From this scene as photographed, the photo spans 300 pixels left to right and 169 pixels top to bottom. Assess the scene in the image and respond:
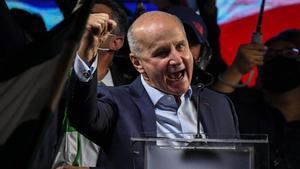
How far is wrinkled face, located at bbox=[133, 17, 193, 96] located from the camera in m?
3.11

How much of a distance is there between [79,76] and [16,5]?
1661 mm

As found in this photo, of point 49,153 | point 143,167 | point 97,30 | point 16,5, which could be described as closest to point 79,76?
point 97,30

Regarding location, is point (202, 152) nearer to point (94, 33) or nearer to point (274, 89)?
point (94, 33)

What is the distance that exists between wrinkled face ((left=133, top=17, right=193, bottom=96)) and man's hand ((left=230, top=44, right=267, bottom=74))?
1029 mm

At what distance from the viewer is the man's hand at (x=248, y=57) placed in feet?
13.6

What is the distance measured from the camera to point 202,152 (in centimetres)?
241

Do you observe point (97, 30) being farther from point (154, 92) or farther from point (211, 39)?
point (211, 39)

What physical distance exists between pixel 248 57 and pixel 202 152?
70.9 inches

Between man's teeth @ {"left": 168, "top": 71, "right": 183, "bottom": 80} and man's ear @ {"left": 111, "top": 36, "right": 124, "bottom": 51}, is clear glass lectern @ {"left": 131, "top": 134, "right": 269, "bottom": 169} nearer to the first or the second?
man's teeth @ {"left": 168, "top": 71, "right": 183, "bottom": 80}

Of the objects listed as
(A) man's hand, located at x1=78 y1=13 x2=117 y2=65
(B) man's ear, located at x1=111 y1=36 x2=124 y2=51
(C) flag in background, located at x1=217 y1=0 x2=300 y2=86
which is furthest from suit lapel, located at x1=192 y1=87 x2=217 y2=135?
(C) flag in background, located at x1=217 y1=0 x2=300 y2=86

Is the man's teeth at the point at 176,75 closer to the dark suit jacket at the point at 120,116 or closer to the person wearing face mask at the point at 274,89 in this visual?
the dark suit jacket at the point at 120,116

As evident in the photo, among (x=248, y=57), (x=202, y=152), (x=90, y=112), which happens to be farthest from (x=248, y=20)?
(x=202, y=152)

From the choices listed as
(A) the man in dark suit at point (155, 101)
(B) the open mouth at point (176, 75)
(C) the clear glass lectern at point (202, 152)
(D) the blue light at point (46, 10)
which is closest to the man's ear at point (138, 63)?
(A) the man in dark suit at point (155, 101)

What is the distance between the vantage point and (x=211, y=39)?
14.4 feet
